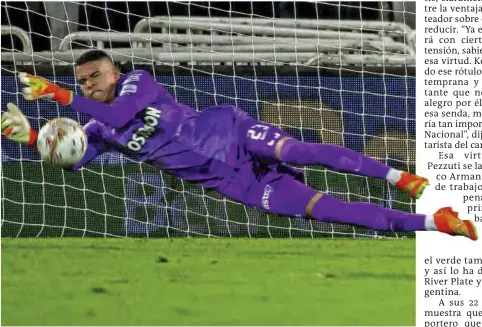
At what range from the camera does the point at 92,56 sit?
552 cm

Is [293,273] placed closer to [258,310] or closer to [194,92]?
[258,310]

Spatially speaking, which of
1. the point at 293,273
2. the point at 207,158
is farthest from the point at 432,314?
the point at 207,158

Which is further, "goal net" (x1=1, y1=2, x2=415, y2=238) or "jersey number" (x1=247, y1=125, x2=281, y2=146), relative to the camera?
"goal net" (x1=1, y1=2, x2=415, y2=238)

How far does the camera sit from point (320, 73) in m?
5.82

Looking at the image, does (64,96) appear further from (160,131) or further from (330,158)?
(330,158)

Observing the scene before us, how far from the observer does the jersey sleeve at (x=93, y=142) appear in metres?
5.41

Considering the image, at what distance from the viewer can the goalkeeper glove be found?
5387 millimetres

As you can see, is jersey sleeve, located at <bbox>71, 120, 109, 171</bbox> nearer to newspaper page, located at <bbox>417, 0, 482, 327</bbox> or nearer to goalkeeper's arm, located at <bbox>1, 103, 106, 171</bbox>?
goalkeeper's arm, located at <bbox>1, 103, 106, 171</bbox>

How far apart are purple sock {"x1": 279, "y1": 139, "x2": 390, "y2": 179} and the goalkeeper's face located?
0.83 metres

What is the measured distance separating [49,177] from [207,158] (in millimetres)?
813

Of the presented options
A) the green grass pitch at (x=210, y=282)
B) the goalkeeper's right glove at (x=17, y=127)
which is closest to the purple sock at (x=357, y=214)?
the green grass pitch at (x=210, y=282)

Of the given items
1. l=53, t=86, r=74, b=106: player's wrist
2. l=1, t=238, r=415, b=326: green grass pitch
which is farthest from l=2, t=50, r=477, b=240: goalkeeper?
l=1, t=238, r=415, b=326: green grass pitch

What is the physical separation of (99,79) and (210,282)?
1.05 metres

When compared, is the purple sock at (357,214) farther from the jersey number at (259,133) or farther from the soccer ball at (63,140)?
the soccer ball at (63,140)
